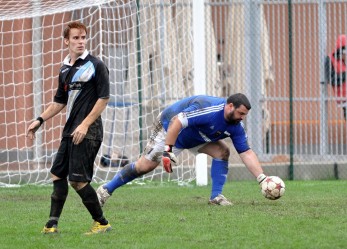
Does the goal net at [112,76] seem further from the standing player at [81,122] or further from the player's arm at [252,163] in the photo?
the standing player at [81,122]

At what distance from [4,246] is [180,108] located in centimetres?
360

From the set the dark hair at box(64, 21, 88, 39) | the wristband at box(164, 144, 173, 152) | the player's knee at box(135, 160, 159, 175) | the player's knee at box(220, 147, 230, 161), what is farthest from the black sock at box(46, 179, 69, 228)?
the player's knee at box(220, 147, 230, 161)

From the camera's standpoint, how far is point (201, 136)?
472 inches

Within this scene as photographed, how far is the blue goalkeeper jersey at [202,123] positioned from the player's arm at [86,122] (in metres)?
2.32

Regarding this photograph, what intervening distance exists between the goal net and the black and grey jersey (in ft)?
21.3

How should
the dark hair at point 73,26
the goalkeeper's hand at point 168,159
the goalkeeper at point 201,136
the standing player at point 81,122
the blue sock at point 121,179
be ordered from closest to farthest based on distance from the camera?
1. the standing player at point 81,122
2. the dark hair at point 73,26
3. the goalkeeper's hand at point 168,159
4. the goalkeeper at point 201,136
5. the blue sock at point 121,179

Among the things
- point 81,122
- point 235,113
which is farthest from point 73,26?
point 235,113

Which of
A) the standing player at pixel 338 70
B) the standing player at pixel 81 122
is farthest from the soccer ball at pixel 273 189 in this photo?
the standing player at pixel 338 70

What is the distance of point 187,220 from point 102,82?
1.86 m

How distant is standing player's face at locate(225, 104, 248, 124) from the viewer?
11172 mm

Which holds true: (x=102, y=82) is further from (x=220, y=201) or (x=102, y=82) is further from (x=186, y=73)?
(x=186, y=73)

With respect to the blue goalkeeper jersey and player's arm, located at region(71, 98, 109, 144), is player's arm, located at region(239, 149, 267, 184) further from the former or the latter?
player's arm, located at region(71, 98, 109, 144)

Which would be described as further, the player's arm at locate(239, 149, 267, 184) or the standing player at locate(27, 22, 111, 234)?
the player's arm at locate(239, 149, 267, 184)

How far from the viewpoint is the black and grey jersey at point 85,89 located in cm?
936
